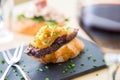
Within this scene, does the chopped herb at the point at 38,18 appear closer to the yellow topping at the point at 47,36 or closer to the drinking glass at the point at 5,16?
the drinking glass at the point at 5,16

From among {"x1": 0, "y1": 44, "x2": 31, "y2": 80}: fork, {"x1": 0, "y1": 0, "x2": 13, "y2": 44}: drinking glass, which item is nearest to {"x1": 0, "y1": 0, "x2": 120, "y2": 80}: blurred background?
{"x1": 0, "y1": 0, "x2": 13, "y2": 44}: drinking glass

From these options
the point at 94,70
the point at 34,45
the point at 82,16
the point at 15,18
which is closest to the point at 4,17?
the point at 15,18

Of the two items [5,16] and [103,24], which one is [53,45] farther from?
[5,16]

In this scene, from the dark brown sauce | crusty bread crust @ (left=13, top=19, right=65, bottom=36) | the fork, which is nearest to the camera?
the dark brown sauce

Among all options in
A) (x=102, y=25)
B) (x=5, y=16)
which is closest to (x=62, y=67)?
(x=102, y=25)

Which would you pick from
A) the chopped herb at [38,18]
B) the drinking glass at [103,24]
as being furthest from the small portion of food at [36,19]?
the drinking glass at [103,24]

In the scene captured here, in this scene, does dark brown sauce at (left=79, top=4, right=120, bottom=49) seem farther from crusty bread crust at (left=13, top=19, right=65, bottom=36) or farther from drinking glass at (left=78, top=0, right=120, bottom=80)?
crusty bread crust at (left=13, top=19, right=65, bottom=36)
